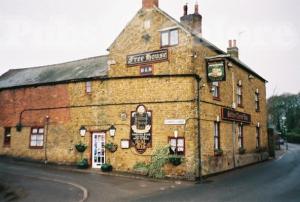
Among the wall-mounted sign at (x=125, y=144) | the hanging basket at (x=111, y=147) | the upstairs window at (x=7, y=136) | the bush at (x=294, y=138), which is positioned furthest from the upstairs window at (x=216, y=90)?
the bush at (x=294, y=138)

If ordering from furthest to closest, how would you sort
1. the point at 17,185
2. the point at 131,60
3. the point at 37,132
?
the point at 37,132 → the point at 131,60 → the point at 17,185

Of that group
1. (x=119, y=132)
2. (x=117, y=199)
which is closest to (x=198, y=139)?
(x=119, y=132)

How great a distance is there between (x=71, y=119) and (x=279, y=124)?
2458 inches

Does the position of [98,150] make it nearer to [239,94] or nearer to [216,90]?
[216,90]

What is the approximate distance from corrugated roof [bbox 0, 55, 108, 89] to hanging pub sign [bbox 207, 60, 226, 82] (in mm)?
7387

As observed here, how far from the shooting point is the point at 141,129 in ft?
63.1

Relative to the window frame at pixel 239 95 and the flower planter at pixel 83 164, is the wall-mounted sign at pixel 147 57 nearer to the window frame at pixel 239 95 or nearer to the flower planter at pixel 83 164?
the flower planter at pixel 83 164

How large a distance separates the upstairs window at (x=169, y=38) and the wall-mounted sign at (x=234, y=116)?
5731 millimetres

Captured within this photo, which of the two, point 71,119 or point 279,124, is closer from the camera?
point 71,119

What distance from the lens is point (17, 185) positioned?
15602mm

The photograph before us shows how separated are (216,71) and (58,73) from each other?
13746 millimetres

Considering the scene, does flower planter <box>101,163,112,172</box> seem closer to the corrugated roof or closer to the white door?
the white door

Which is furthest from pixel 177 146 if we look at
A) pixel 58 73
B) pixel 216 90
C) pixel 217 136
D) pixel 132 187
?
pixel 58 73

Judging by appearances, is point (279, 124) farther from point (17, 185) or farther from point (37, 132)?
Answer: point (17, 185)
